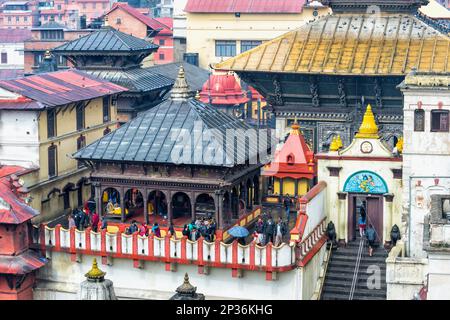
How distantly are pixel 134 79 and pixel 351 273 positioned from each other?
2576 cm

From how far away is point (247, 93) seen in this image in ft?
281

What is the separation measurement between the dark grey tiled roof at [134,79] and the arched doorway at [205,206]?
1754 centimetres

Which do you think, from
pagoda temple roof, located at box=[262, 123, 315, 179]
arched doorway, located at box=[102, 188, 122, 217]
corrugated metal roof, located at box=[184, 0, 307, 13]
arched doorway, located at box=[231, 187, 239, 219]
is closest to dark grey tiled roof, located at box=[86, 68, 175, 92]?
arched doorway, located at box=[102, 188, 122, 217]

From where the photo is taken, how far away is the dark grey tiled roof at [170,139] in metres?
49.9

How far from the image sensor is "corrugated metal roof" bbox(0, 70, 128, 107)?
54000 mm

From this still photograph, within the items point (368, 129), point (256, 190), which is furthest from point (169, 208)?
point (368, 129)

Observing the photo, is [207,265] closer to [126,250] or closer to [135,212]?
[126,250]

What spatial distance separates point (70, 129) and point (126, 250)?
10700 millimetres

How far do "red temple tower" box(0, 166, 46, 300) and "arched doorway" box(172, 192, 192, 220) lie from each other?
6.64 metres

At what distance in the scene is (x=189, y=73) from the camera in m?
85.7

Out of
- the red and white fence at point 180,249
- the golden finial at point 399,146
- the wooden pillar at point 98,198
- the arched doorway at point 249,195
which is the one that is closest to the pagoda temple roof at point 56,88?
the wooden pillar at point 98,198

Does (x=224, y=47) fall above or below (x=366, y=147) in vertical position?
above

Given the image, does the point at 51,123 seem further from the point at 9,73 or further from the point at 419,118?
the point at 9,73
